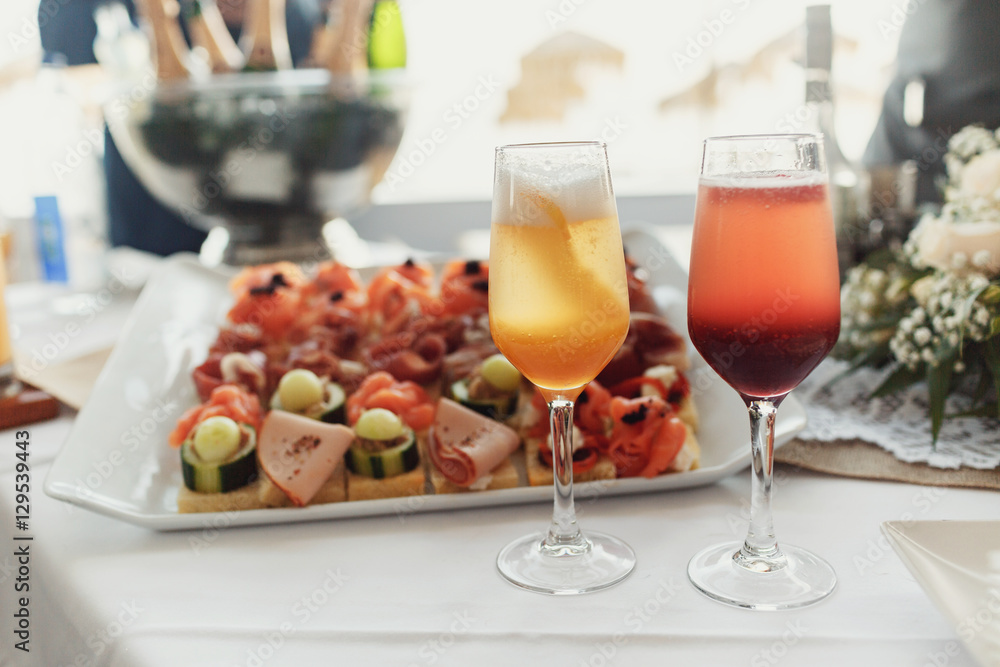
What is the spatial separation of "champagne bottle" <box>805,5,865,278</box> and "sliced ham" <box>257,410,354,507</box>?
1155 mm

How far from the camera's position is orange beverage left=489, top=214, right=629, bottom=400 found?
3.44ft

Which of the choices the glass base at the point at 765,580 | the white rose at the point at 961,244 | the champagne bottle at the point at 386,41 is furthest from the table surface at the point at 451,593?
the champagne bottle at the point at 386,41

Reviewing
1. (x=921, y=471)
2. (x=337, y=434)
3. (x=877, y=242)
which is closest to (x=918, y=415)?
(x=921, y=471)

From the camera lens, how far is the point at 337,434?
127cm

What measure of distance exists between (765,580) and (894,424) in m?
0.59

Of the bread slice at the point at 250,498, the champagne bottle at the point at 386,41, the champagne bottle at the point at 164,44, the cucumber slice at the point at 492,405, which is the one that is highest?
the champagne bottle at the point at 386,41

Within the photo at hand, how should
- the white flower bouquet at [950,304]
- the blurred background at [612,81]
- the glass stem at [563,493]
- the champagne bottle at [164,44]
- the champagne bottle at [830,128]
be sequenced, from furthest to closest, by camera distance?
the blurred background at [612,81] → the champagne bottle at [164,44] → the champagne bottle at [830,128] → the white flower bouquet at [950,304] → the glass stem at [563,493]

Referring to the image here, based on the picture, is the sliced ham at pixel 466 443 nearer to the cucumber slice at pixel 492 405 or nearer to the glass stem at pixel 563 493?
the cucumber slice at pixel 492 405

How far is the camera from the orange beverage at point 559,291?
1.05 m

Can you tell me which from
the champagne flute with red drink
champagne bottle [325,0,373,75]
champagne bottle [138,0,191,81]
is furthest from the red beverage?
champagne bottle [138,0,191,81]

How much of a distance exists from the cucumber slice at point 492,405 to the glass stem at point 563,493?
0.31 meters

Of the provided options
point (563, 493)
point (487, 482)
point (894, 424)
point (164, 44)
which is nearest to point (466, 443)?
point (487, 482)

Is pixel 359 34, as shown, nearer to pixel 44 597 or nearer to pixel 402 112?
pixel 402 112

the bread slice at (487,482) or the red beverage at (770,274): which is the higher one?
the red beverage at (770,274)
